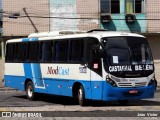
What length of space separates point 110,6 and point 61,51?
20.6 m

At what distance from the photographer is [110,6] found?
39500 mm

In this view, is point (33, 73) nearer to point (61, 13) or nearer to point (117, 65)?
point (117, 65)

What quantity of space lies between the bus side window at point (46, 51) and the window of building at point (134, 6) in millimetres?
19408

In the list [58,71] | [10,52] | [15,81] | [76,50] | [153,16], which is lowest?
[15,81]

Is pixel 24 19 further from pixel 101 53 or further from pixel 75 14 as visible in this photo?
pixel 101 53

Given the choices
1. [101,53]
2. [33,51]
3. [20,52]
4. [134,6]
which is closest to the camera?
[101,53]

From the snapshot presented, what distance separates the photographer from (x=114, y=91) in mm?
17125

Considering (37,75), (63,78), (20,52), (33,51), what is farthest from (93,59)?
(20,52)

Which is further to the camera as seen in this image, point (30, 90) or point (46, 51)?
point (30, 90)

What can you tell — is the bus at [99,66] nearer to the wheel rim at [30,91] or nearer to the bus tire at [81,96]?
the bus tire at [81,96]

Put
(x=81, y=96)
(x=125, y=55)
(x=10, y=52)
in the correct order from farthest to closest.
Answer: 1. (x=10, y=52)
2. (x=81, y=96)
3. (x=125, y=55)

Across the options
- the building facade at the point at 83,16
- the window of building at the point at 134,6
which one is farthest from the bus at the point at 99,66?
the window of building at the point at 134,6

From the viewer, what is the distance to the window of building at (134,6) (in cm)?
3944

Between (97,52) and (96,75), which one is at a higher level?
(97,52)
